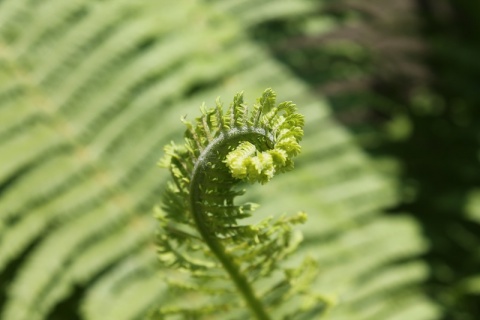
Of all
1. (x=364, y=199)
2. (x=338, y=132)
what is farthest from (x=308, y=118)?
(x=364, y=199)

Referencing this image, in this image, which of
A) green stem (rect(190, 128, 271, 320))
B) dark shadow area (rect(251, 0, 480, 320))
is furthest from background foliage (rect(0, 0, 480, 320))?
green stem (rect(190, 128, 271, 320))

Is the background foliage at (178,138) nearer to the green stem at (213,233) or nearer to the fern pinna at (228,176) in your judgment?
the green stem at (213,233)

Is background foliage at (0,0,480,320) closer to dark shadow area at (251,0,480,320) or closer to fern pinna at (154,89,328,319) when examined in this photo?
dark shadow area at (251,0,480,320)

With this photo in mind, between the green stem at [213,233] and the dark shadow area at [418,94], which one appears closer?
the green stem at [213,233]

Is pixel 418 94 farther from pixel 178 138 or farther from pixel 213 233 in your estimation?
pixel 213 233

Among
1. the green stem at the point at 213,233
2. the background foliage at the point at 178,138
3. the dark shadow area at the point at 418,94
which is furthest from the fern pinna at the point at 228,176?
the dark shadow area at the point at 418,94
